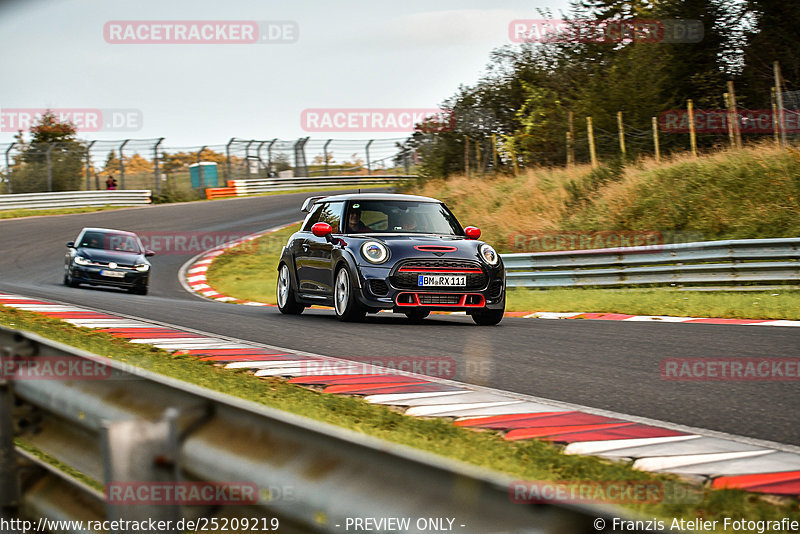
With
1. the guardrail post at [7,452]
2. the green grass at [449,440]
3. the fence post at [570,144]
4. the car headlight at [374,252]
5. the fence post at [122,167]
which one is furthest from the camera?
the fence post at [122,167]

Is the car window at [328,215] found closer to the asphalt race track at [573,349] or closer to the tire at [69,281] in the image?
the asphalt race track at [573,349]

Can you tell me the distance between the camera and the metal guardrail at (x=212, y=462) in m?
1.73

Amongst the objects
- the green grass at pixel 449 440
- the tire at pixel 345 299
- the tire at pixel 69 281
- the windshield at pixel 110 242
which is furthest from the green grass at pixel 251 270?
the green grass at pixel 449 440

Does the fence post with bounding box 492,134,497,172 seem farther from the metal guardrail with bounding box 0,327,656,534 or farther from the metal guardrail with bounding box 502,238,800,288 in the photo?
the metal guardrail with bounding box 0,327,656,534

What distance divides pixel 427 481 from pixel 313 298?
33.2 ft

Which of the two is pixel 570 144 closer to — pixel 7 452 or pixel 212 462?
pixel 7 452

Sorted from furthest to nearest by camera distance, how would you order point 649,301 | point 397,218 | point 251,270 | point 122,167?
1. point 122,167
2. point 251,270
3. point 649,301
4. point 397,218

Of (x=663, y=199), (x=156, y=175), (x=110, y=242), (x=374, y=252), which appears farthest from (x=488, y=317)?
(x=156, y=175)

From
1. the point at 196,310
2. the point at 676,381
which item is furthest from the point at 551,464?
the point at 196,310

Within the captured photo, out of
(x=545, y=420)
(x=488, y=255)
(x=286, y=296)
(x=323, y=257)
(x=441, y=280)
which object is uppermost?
(x=323, y=257)

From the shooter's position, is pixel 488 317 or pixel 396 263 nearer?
pixel 396 263

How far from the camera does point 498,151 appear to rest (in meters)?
35.1

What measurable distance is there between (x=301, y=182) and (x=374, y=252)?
43953 mm

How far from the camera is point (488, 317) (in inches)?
426
